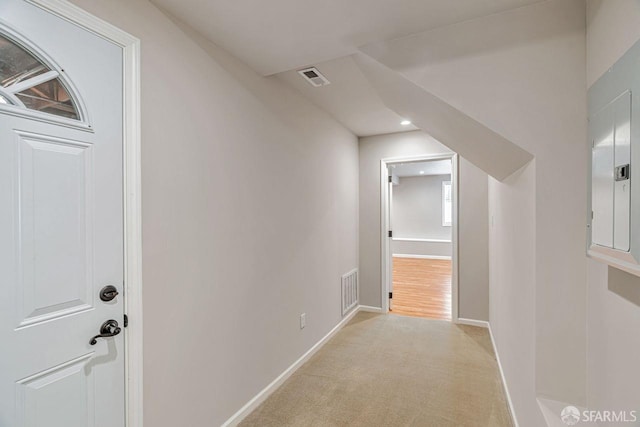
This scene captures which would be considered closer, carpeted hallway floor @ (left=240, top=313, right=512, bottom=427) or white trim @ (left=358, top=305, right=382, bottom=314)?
carpeted hallway floor @ (left=240, top=313, right=512, bottom=427)

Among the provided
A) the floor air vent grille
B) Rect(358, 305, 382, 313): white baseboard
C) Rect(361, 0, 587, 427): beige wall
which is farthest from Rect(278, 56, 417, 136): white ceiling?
Rect(358, 305, 382, 313): white baseboard

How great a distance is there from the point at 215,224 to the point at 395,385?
1.88 m

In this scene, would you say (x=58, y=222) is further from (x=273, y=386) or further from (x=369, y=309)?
(x=369, y=309)

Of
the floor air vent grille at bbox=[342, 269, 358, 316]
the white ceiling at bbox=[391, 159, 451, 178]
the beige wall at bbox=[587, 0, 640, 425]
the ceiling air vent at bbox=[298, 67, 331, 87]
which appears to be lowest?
the floor air vent grille at bbox=[342, 269, 358, 316]

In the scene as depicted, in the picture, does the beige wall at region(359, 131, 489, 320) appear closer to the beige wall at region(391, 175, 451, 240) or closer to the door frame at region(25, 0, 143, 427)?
the door frame at region(25, 0, 143, 427)

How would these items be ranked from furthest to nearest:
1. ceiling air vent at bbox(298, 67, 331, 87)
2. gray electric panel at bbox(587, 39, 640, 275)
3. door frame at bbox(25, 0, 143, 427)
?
ceiling air vent at bbox(298, 67, 331, 87) → door frame at bbox(25, 0, 143, 427) → gray electric panel at bbox(587, 39, 640, 275)

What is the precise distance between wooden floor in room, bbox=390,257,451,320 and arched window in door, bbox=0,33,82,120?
4.03m

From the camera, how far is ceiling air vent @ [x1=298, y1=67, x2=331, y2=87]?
2.23 m

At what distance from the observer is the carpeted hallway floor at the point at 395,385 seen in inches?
77.7

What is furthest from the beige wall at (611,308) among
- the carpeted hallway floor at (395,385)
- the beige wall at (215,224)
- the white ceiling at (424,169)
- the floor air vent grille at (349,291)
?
the white ceiling at (424,169)

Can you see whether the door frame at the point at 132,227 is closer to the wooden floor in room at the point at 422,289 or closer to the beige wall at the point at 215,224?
the beige wall at the point at 215,224

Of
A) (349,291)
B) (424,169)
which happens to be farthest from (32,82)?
(424,169)

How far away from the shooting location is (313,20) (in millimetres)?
1561

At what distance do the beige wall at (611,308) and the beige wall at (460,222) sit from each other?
2.42m
